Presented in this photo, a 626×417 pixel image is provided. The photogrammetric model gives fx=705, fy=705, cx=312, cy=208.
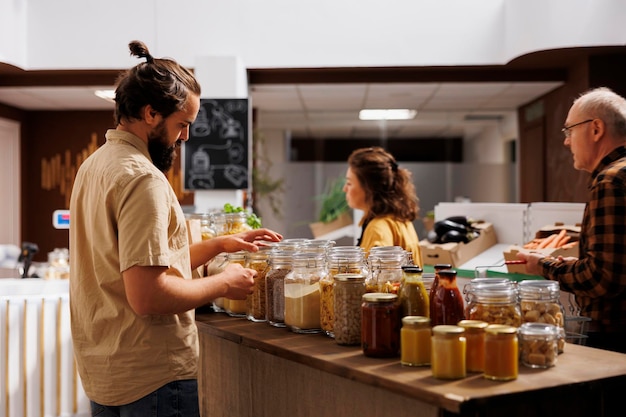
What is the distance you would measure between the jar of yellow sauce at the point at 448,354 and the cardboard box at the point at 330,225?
214 inches

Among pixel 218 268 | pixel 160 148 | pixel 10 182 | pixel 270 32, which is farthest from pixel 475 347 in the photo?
pixel 10 182

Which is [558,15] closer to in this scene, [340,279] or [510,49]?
[510,49]

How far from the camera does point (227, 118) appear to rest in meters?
6.66

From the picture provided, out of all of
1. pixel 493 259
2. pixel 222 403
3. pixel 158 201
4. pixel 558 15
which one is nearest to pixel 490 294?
pixel 158 201

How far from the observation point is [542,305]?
181 centimetres

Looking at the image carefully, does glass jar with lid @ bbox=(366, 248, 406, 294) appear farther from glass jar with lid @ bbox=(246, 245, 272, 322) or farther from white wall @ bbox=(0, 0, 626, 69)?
white wall @ bbox=(0, 0, 626, 69)

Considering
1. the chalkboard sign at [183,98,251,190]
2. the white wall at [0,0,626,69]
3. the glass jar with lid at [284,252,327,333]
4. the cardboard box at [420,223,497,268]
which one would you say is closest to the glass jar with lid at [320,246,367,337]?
the glass jar with lid at [284,252,327,333]

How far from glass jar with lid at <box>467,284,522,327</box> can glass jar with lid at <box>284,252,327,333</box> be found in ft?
1.53

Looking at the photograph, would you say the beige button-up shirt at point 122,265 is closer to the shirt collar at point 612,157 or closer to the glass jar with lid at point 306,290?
the glass jar with lid at point 306,290

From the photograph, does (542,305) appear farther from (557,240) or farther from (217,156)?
(217,156)

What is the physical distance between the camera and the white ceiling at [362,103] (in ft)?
24.8

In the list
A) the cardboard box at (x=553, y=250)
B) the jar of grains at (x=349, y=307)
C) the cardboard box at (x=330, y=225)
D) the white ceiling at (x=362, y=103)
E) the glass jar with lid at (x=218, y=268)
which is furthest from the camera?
the white ceiling at (x=362, y=103)

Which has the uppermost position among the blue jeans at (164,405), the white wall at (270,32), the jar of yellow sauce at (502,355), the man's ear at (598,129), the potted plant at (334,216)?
the white wall at (270,32)

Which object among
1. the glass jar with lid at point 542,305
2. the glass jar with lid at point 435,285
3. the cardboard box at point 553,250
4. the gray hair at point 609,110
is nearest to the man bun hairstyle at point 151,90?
the glass jar with lid at point 435,285
